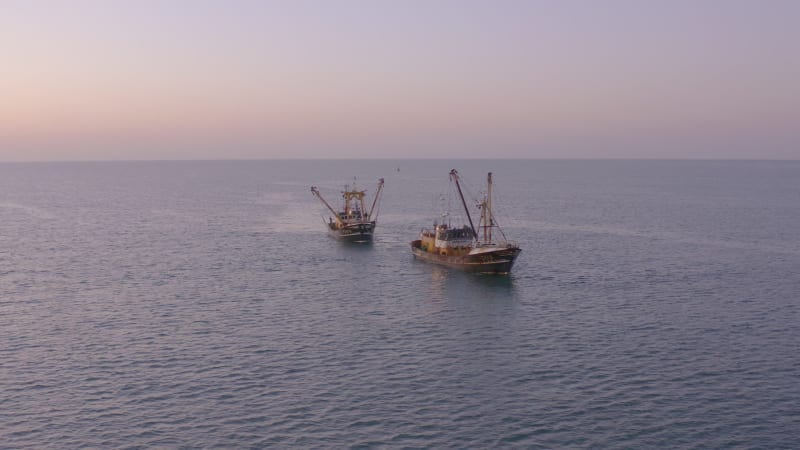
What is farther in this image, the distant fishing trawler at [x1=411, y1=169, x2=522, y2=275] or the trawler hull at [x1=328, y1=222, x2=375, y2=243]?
the trawler hull at [x1=328, y1=222, x2=375, y2=243]

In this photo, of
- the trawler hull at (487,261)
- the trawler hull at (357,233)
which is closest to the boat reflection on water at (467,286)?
the trawler hull at (487,261)

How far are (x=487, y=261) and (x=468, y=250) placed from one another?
10.3 meters

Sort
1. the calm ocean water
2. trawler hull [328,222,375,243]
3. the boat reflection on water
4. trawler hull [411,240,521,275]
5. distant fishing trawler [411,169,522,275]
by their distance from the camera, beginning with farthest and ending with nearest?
trawler hull [328,222,375,243] < distant fishing trawler [411,169,522,275] < trawler hull [411,240,521,275] < the boat reflection on water < the calm ocean water

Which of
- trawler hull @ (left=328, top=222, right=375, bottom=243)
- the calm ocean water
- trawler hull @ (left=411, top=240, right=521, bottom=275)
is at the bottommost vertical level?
the calm ocean water

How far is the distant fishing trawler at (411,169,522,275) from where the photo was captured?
390 feet

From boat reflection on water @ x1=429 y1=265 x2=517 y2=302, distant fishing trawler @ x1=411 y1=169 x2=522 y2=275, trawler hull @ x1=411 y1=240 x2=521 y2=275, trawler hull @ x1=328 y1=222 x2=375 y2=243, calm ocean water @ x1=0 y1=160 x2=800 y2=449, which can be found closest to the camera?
calm ocean water @ x1=0 y1=160 x2=800 y2=449

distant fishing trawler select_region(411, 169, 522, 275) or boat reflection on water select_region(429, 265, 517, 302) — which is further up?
distant fishing trawler select_region(411, 169, 522, 275)

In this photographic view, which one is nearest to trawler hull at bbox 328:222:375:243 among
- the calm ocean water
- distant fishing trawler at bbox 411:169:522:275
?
distant fishing trawler at bbox 411:169:522:275

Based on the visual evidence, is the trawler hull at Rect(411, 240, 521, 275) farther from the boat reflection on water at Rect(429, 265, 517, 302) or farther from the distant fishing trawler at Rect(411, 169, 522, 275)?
the boat reflection on water at Rect(429, 265, 517, 302)

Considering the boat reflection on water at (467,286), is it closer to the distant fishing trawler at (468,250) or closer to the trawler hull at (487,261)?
the trawler hull at (487,261)

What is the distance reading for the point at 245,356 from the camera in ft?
241

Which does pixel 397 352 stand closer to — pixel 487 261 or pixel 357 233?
pixel 487 261

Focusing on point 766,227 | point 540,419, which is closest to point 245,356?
point 540,419

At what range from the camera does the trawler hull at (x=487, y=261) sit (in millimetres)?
118350
